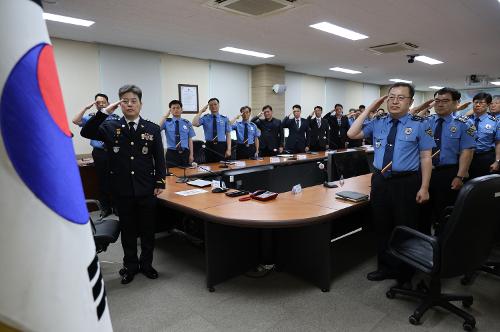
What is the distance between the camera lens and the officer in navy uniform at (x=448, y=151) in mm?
3029

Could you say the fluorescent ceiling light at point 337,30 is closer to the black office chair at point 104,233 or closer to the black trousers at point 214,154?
the black trousers at point 214,154

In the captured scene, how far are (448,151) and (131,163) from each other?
9.51 feet

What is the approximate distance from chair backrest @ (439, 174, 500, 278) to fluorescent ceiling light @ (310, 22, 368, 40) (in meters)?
3.84

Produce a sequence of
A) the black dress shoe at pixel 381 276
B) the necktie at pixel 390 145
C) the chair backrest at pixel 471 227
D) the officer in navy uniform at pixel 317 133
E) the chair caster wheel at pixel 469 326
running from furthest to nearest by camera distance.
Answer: the officer in navy uniform at pixel 317 133 < the black dress shoe at pixel 381 276 < the necktie at pixel 390 145 < the chair caster wheel at pixel 469 326 < the chair backrest at pixel 471 227

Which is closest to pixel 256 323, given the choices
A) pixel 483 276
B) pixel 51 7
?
pixel 483 276

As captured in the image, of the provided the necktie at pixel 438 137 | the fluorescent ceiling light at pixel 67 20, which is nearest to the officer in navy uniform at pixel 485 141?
the necktie at pixel 438 137

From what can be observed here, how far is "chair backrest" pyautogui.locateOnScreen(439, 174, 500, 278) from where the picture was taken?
1745 mm

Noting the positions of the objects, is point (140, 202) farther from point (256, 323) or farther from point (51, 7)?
point (51, 7)

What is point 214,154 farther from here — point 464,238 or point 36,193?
point 36,193

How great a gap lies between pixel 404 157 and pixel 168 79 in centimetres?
582

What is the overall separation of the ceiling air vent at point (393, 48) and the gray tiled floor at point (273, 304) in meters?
4.80

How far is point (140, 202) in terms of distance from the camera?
103 inches

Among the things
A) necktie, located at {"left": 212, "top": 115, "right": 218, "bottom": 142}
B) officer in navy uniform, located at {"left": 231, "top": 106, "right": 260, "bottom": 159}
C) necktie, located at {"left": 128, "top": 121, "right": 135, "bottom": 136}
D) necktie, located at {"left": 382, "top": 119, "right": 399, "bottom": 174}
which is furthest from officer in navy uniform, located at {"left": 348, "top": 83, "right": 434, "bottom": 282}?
officer in navy uniform, located at {"left": 231, "top": 106, "right": 260, "bottom": 159}

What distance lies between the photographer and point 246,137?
6172 mm
